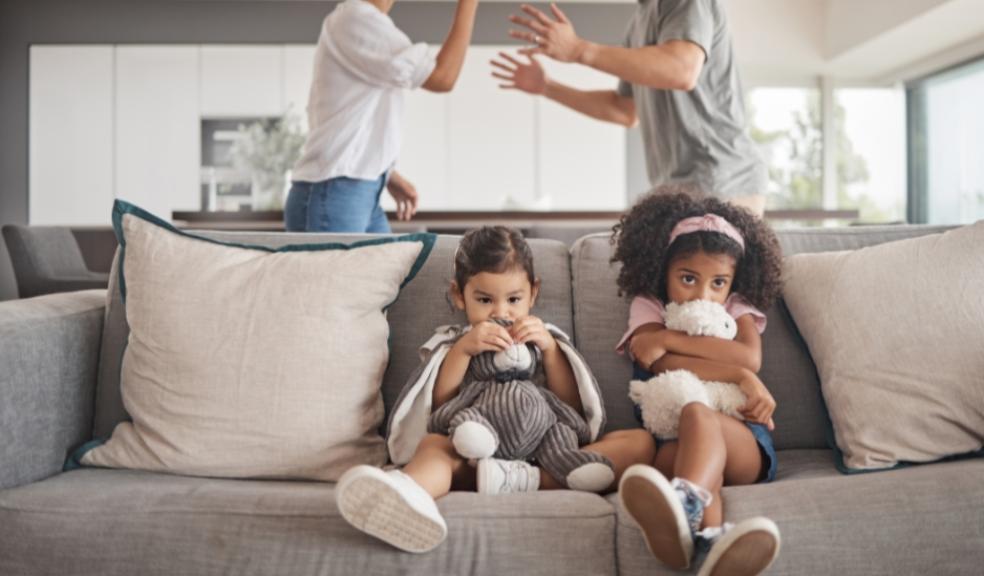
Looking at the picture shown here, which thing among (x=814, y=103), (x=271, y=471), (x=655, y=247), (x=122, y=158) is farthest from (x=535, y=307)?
(x=814, y=103)

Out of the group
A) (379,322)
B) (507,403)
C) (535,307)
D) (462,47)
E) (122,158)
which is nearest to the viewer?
(507,403)

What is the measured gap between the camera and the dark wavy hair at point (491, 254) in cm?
169

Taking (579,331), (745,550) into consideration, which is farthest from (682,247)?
(745,550)

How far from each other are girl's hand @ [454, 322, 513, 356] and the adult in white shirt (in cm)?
87

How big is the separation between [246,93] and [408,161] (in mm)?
1435

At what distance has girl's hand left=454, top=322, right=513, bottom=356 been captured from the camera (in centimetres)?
160

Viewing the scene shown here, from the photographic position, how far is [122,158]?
7109 millimetres

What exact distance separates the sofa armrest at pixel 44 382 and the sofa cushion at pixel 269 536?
5.8 inches

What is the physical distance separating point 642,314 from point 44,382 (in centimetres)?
114

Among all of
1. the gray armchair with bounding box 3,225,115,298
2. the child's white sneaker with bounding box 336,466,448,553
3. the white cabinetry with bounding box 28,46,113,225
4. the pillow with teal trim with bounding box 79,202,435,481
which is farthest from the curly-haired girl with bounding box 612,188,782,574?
the white cabinetry with bounding box 28,46,113,225

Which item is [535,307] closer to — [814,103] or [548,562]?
[548,562]

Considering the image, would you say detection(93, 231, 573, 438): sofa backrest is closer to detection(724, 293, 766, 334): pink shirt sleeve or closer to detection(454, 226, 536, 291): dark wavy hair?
detection(454, 226, 536, 291): dark wavy hair

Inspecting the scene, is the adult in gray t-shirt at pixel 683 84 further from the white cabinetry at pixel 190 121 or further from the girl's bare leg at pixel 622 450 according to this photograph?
the white cabinetry at pixel 190 121

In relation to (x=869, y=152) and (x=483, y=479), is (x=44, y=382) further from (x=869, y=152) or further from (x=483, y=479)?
(x=869, y=152)
